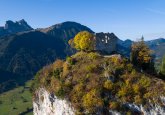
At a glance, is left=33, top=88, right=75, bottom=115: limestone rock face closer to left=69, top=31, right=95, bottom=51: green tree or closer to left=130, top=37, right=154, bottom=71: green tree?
left=69, top=31, right=95, bottom=51: green tree

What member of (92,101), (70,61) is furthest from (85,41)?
(92,101)

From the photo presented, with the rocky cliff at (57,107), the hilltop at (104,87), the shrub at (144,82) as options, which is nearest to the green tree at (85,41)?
the hilltop at (104,87)

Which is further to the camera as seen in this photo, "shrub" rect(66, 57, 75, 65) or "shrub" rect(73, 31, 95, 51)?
"shrub" rect(73, 31, 95, 51)

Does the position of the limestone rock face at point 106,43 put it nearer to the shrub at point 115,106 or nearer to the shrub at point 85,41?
the shrub at point 85,41

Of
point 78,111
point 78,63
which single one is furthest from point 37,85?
point 78,111

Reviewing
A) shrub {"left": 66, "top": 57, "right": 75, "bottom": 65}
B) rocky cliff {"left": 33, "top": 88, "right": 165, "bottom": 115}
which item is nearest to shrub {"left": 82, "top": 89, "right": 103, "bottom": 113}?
rocky cliff {"left": 33, "top": 88, "right": 165, "bottom": 115}

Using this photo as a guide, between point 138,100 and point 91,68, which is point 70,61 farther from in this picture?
point 138,100

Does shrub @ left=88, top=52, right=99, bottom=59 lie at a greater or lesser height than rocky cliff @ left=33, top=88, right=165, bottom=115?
greater
